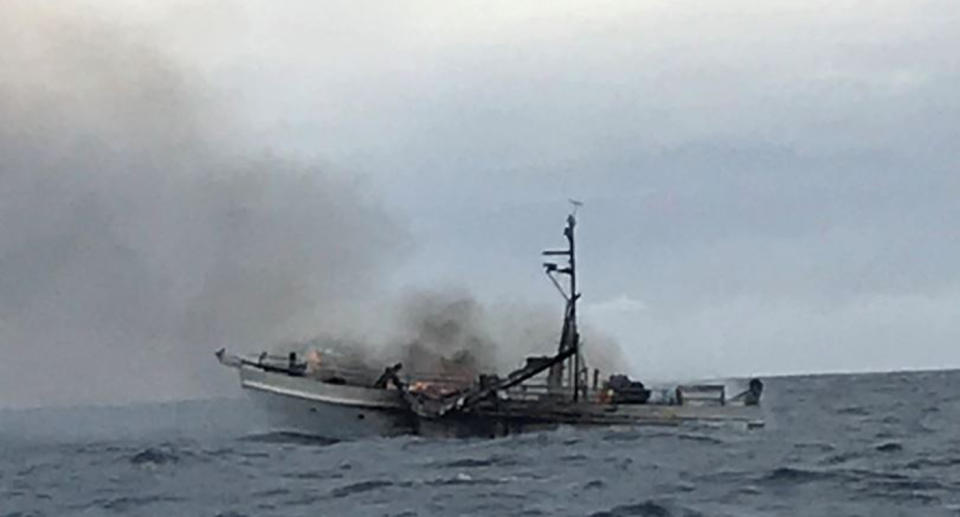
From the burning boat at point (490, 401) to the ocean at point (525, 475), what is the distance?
1062 mm

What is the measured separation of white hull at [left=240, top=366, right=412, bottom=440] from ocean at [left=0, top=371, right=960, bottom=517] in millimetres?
1222

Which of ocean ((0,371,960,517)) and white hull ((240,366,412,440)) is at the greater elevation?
white hull ((240,366,412,440))

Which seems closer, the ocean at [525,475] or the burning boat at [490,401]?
the ocean at [525,475]

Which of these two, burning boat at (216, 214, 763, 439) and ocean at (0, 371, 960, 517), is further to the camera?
burning boat at (216, 214, 763, 439)

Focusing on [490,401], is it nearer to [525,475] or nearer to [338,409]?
[338,409]

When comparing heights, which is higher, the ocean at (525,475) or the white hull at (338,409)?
the white hull at (338,409)

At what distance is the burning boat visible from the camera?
241ft

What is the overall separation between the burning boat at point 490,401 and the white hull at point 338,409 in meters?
0.05

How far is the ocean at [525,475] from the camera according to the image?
42.8m

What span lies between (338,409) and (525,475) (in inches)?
999

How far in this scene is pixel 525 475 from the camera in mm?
51875

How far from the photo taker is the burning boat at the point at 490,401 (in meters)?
73.6

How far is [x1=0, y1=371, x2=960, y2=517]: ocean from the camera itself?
4275 cm

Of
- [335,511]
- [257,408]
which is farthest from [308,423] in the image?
[335,511]
